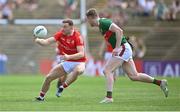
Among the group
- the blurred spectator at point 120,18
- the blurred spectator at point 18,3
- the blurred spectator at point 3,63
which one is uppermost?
the blurred spectator at point 18,3

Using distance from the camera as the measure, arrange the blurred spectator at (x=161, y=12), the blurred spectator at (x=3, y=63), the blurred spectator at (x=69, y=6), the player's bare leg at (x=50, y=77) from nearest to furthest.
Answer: the player's bare leg at (x=50, y=77) < the blurred spectator at (x=3, y=63) < the blurred spectator at (x=161, y=12) < the blurred spectator at (x=69, y=6)

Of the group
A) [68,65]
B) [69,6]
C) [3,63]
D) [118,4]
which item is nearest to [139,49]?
[118,4]

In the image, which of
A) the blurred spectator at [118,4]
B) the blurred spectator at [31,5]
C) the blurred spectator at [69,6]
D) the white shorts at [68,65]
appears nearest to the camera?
the white shorts at [68,65]

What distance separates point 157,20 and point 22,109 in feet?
102

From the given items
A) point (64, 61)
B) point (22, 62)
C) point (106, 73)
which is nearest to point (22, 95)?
point (64, 61)

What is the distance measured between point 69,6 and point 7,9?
12.9 ft

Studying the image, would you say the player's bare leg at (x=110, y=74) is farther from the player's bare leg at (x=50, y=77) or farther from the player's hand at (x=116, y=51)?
the player's bare leg at (x=50, y=77)

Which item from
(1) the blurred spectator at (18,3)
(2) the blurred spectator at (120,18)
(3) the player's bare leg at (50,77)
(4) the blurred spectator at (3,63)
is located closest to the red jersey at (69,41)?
(3) the player's bare leg at (50,77)

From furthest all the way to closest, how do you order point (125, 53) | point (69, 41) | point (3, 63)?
point (3, 63)
point (69, 41)
point (125, 53)

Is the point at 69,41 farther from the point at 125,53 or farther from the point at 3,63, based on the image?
the point at 3,63

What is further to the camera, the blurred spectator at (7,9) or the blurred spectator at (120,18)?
the blurred spectator at (7,9)

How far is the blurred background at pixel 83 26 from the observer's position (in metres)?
45.8

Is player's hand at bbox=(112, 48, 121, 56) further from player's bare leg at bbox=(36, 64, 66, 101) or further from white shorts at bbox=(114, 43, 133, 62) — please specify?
player's bare leg at bbox=(36, 64, 66, 101)

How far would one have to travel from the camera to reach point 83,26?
4619 cm
